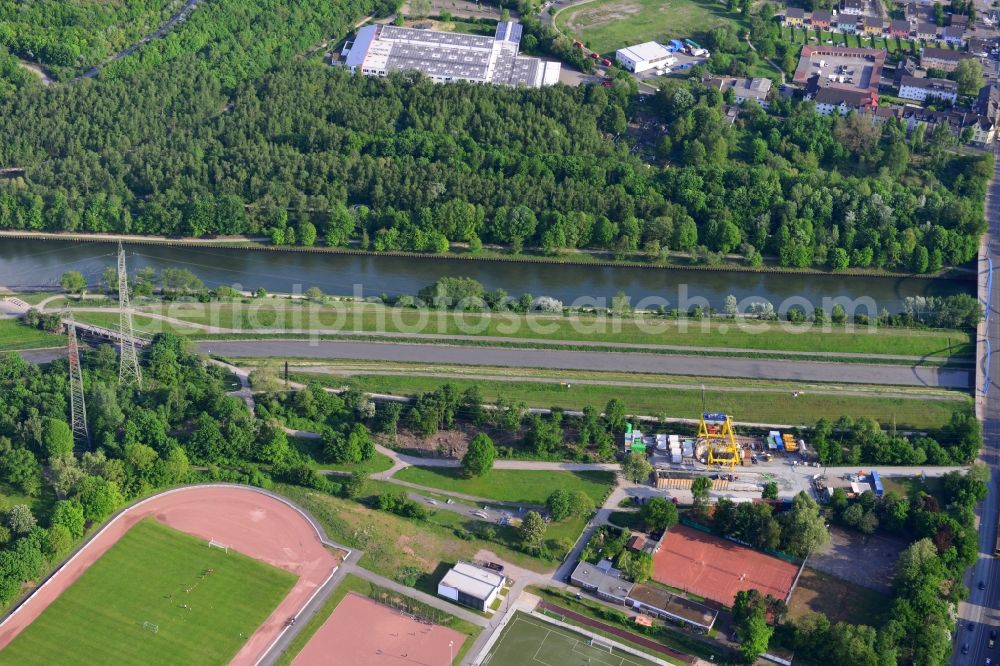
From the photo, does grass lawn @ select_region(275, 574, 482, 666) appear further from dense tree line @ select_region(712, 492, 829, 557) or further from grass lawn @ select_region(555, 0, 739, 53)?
grass lawn @ select_region(555, 0, 739, 53)

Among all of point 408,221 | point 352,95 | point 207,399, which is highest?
point 352,95

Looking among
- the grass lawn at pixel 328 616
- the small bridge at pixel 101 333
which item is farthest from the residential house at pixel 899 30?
the grass lawn at pixel 328 616

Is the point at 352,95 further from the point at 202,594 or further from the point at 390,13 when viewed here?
the point at 202,594

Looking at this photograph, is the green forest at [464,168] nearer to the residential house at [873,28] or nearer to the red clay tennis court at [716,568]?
the residential house at [873,28]

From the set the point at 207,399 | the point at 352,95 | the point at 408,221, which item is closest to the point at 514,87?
the point at 352,95

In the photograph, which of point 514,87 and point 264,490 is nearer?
point 264,490

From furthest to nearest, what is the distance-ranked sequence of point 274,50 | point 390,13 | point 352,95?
1. point 390,13
2. point 274,50
3. point 352,95

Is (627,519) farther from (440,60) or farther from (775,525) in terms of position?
(440,60)

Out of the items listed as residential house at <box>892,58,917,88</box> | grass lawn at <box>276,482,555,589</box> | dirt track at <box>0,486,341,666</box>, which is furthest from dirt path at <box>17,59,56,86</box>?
residential house at <box>892,58,917,88</box>
